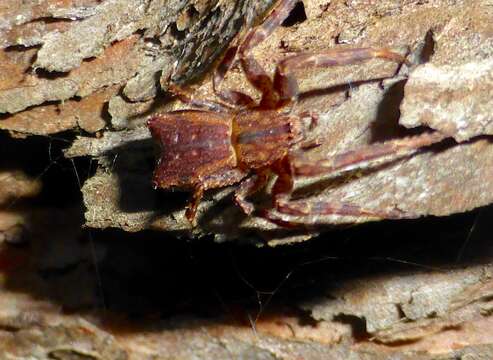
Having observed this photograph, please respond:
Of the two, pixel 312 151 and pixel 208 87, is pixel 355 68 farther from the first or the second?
pixel 208 87

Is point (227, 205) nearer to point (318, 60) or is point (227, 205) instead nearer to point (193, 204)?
point (193, 204)

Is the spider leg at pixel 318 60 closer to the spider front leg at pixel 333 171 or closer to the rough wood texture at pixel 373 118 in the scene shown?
the rough wood texture at pixel 373 118

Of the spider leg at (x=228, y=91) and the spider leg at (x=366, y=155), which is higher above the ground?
the spider leg at (x=228, y=91)

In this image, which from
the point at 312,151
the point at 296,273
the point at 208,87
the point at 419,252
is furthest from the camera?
the point at 296,273

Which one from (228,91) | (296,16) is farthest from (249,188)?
(296,16)

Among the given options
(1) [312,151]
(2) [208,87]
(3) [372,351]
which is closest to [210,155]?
(2) [208,87]

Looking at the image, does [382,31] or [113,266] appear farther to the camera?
[113,266]

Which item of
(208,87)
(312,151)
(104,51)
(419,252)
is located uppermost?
(104,51)

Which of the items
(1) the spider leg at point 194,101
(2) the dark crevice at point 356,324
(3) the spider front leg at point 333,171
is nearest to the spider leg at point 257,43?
(1) the spider leg at point 194,101
